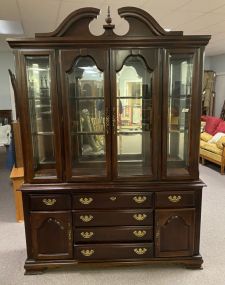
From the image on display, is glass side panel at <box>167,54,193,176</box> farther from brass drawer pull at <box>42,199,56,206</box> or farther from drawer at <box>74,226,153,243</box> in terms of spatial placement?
brass drawer pull at <box>42,199,56,206</box>

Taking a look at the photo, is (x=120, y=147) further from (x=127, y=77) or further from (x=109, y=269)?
(x=109, y=269)

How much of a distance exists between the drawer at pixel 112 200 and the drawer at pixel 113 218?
52mm

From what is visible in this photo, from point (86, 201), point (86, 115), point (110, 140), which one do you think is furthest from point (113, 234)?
point (86, 115)

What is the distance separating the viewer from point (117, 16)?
3.32 m

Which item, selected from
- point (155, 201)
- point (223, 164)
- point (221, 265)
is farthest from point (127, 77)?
point (223, 164)

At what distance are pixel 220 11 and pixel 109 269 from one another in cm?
318

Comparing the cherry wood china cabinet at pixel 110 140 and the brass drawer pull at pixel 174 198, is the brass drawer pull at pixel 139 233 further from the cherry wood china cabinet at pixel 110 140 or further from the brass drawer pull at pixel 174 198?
the brass drawer pull at pixel 174 198

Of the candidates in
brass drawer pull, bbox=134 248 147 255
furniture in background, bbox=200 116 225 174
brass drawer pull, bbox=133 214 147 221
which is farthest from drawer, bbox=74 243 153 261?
furniture in background, bbox=200 116 225 174

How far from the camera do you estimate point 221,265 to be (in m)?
2.31

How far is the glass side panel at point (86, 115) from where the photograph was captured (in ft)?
7.02

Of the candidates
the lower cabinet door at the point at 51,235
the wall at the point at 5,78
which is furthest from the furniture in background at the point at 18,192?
the wall at the point at 5,78

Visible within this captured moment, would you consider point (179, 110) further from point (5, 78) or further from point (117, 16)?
point (5, 78)

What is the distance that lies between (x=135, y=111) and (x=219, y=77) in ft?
19.2

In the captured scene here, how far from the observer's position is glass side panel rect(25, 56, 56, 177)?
2061 mm
